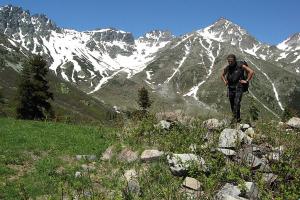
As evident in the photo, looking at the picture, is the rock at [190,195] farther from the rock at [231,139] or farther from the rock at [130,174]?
the rock at [231,139]

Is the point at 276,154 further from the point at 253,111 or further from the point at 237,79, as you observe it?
the point at 253,111

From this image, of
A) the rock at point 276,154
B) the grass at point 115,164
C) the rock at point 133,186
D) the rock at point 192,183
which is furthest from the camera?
the rock at point 276,154

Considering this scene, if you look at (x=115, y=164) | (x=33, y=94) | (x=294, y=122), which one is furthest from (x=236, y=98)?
(x=33, y=94)

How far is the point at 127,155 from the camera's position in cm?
1881

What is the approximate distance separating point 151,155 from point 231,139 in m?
2.92

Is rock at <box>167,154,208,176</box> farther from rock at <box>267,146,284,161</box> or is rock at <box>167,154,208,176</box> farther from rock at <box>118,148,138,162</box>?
rock at <box>118,148,138,162</box>

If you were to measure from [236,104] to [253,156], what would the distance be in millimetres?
5535

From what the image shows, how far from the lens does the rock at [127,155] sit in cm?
1839

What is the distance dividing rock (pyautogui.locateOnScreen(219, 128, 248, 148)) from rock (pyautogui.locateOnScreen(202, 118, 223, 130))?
229 centimetres

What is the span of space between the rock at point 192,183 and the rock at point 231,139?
2863 mm

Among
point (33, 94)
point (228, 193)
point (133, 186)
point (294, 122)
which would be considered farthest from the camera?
point (33, 94)

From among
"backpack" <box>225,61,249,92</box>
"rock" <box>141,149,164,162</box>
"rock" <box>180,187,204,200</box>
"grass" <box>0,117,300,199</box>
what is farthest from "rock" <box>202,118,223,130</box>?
"rock" <box>180,187,204,200</box>

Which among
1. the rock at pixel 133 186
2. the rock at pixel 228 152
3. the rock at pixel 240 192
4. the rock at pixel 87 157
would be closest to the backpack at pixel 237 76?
the rock at pixel 228 152

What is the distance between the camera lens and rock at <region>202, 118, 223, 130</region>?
20.2 metres
